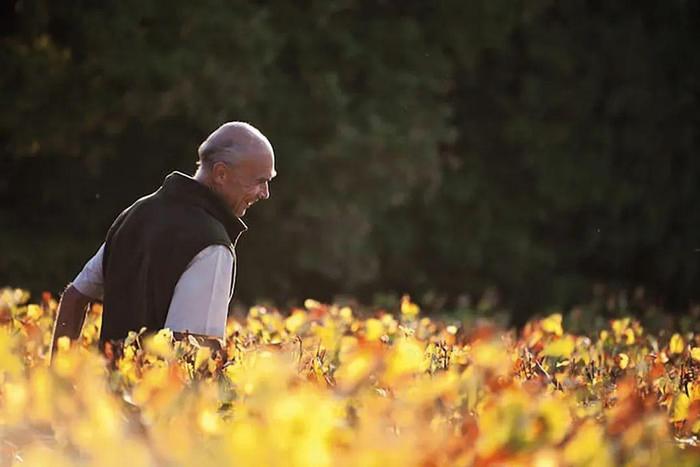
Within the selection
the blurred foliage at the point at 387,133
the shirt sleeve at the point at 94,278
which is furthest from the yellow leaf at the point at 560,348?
the blurred foliage at the point at 387,133

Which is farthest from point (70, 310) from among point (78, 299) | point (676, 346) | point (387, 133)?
point (387, 133)

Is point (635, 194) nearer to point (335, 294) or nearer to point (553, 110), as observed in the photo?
point (553, 110)

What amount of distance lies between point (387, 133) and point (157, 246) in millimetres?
11932

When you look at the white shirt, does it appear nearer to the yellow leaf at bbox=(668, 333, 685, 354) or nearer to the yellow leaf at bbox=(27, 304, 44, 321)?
the yellow leaf at bbox=(27, 304, 44, 321)

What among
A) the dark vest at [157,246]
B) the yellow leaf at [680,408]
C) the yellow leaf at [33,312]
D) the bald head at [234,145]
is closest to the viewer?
the yellow leaf at [680,408]

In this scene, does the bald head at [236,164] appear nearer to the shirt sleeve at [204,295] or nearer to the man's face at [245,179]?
the man's face at [245,179]

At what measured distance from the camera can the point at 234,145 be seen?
14.6ft

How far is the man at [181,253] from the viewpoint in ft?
13.6

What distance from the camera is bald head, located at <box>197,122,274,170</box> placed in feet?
14.6

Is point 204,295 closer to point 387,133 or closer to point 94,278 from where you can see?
point 94,278

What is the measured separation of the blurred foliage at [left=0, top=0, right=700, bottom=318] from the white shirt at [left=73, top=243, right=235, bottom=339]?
10526mm

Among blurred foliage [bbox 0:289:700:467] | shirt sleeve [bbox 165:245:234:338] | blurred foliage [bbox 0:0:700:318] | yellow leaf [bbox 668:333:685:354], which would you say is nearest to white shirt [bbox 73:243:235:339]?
shirt sleeve [bbox 165:245:234:338]

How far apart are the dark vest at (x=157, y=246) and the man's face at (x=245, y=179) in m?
0.04

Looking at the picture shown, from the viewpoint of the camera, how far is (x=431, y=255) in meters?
18.8
